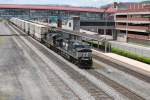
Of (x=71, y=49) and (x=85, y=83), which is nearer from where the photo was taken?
(x=85, y=83)

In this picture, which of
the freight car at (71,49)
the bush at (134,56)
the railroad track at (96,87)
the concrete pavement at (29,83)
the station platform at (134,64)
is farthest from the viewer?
the bush at (134,56)

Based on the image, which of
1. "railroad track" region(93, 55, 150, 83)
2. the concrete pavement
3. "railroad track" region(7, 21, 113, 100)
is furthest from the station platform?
the concrete pavement

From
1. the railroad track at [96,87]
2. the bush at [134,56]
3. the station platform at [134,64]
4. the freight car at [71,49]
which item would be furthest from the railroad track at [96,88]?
the bush at [134,56]

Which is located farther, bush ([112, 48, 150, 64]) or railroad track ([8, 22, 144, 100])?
bush ([112, 48, 150, 64])

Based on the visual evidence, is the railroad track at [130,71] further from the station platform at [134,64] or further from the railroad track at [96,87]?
the railroad track at [96,87]

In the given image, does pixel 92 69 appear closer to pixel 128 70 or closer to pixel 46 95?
pixel 128 70

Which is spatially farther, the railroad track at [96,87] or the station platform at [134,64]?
the station platform at [134,64]

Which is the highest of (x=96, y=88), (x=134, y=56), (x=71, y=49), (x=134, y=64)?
(x=71, y=49)

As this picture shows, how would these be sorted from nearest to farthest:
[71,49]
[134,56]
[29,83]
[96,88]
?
1. [96,88]
2. [29,83]
3. [71,49]
4. [134,56]

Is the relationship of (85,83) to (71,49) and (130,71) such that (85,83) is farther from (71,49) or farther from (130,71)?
(71,49)

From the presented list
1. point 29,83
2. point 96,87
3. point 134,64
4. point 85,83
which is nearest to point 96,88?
point 96,87

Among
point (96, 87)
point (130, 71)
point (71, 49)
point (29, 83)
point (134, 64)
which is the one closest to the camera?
point (96, 87)

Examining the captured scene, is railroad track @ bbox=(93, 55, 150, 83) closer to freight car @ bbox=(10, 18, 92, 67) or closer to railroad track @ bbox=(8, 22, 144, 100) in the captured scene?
railroad track @ bbox=(8, 22, 144, 100)

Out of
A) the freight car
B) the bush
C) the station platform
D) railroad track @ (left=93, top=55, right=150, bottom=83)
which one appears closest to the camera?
railroad track @ (left=93, top=55, right=150, bottom=83)
